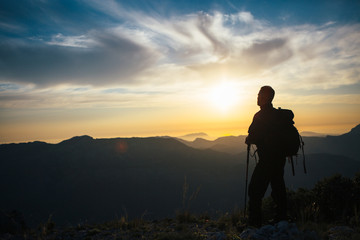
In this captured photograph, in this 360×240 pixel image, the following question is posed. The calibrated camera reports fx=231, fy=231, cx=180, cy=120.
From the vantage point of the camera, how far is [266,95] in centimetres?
475

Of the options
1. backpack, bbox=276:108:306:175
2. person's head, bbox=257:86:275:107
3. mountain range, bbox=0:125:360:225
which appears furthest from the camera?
mountain range, bbox=0:125:360:225

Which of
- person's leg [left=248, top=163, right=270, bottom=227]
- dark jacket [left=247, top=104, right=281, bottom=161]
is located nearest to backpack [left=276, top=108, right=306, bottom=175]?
dark jacket [left=247, top=104, right=281, bottom=161]

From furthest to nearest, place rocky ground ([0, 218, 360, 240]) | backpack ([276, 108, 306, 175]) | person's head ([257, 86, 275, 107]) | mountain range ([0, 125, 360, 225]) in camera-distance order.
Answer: mountain range ([0, 125, 360, 225]), person's head ([257, 86, 275, 107]), backpack ([276, 108, 306, 175]), rocky ground ([0, 218, 360, 240])

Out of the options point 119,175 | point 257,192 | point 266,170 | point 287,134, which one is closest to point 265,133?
point 287,134

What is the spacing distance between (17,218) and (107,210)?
137 metres

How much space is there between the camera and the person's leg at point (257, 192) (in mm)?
4531

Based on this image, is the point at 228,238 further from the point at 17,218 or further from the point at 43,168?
the point at 43,168

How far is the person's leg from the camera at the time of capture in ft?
14.9

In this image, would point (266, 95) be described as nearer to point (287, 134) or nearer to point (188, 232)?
point (287, 134)

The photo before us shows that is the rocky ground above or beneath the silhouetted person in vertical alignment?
beneath

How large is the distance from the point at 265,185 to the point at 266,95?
1.80m

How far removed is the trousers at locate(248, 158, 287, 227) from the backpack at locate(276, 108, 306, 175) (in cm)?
25

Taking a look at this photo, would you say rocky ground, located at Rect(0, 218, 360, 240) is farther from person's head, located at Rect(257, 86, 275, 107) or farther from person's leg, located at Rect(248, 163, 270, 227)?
person's head, located at Rect(257, 86, 275, 107)

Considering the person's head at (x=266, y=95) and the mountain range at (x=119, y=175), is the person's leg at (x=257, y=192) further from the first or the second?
the mountain range at (x=119, y=175)
